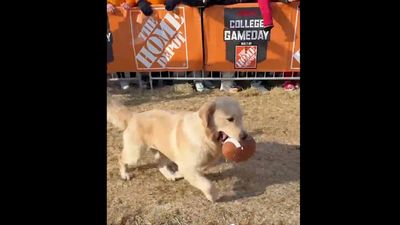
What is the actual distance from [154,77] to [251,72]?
1655mm

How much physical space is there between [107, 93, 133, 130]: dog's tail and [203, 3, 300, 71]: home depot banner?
2622 millimetres

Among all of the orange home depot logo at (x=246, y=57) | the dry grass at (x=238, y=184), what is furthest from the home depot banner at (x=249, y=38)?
the dry grass at (x=238, y=184)

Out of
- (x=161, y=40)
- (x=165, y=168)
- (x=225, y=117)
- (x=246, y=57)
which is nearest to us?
(x=225, y=117)

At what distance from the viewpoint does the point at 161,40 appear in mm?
6086

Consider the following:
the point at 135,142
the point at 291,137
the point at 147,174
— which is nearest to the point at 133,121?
the point at 135,142

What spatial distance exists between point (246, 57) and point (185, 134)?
2.91 meters

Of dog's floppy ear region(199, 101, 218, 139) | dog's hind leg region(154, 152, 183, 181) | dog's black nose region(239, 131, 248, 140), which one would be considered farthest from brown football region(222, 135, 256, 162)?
dog's hind leg region(154, 152, 183, 181)

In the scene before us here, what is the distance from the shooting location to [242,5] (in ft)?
18.6

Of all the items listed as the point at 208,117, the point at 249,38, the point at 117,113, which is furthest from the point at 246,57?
the point at 208,117

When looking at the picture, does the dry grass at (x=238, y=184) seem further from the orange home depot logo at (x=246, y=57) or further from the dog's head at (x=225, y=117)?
the orange home depot logo at (x=246, y=57)

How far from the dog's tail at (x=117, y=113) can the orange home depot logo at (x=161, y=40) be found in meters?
2.54

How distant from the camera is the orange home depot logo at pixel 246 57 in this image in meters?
5.88

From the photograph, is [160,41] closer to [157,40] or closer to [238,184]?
[157,40]
